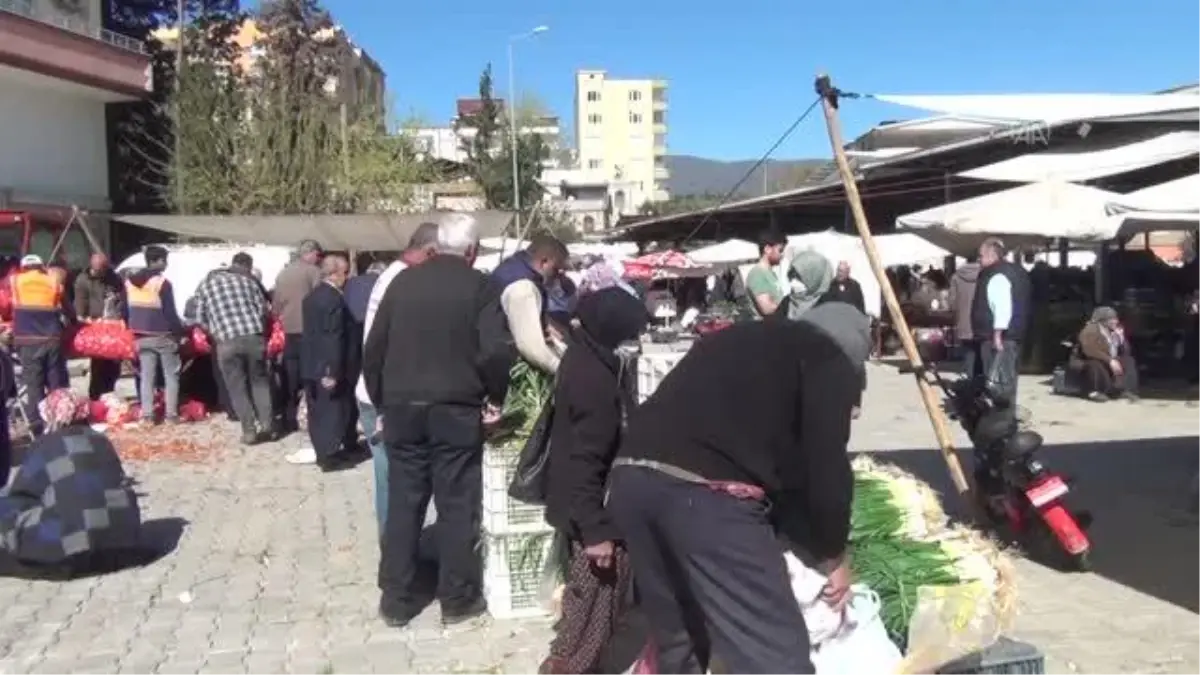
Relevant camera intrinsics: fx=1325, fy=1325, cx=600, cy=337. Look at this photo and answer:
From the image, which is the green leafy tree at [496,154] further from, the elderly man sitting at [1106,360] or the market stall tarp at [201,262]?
the elderly man sitting at [1106,360]

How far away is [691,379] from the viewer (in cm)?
350

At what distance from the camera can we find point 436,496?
6211 mm

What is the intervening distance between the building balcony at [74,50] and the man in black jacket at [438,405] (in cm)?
2983

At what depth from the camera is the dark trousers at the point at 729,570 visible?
3.38 meters

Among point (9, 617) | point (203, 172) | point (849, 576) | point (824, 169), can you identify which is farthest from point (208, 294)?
point (203, 172)

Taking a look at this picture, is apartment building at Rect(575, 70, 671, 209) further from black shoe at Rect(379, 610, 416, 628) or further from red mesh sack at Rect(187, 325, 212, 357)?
black shoe at Rect(379, 610, 416, 628)

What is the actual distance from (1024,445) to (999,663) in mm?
3088

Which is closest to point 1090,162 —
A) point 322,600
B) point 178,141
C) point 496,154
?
point 322,600

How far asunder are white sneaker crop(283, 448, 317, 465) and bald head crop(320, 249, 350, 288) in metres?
1.45

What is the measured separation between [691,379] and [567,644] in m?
2.11

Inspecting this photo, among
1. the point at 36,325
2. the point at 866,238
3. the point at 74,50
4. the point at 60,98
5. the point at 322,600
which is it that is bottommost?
the point at 322,600

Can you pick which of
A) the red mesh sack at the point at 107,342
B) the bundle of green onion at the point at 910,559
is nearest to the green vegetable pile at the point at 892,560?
the bundle of green onion at the point at 910,559

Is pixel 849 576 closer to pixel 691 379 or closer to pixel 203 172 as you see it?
pixel 691 379

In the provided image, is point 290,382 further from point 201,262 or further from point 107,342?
point 201,262
